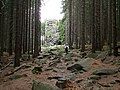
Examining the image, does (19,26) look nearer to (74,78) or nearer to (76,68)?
(76,68)

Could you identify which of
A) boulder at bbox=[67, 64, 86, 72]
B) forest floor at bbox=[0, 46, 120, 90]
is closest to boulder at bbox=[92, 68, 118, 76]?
forest floor at bbox=[0, 46, 120, 90]

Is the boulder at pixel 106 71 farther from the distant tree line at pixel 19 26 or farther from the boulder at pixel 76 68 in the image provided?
the distant tree line at pixel 19 26

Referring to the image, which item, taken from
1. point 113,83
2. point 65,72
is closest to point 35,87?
point 113,83

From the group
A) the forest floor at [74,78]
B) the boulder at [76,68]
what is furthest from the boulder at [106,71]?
the boulder at [76,68]

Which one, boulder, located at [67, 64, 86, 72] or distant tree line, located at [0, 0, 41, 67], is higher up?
distant tree line, located at [0, 0, 41, 67]

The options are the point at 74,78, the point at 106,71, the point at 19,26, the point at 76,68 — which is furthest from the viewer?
the point at 19,26

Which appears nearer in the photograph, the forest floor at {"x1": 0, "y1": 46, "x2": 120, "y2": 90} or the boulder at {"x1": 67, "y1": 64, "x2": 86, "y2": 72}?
the forest floor at {"x1": 0, "y1": 46, "x2": 120, "y2": 90}

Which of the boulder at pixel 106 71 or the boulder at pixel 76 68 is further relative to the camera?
the boulder at pixel 76 68

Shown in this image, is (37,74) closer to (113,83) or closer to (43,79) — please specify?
(43,79)

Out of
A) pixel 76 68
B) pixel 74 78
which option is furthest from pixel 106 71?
pixel 76 68

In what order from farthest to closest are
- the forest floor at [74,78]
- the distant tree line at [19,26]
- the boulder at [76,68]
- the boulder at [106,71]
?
the distant tree line at [19,26]
the boulder at [76,68]
the boulder at [106,71]
the forest floor at [74,78]

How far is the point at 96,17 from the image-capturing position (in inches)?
826

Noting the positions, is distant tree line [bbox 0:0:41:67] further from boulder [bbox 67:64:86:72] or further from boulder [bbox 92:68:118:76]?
boulder [bbox 92:68:118:76]

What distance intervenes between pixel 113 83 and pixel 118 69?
2008 millimetres
